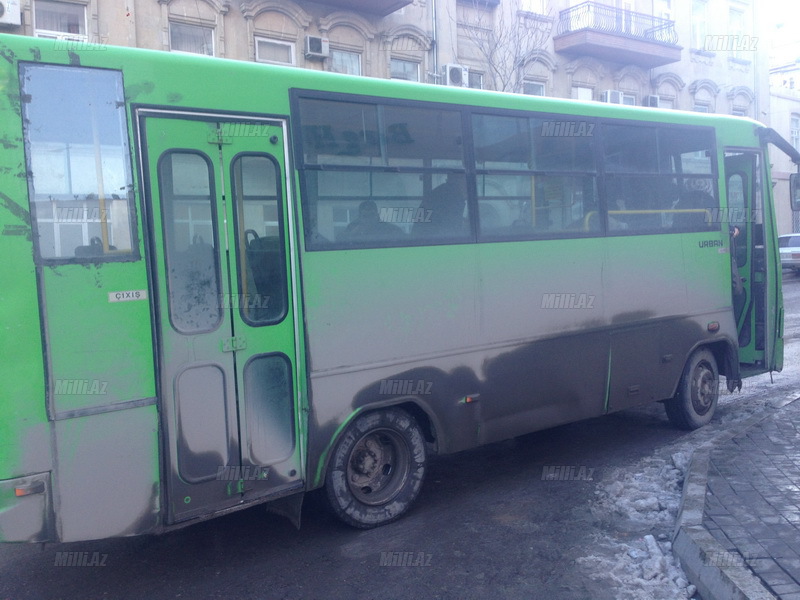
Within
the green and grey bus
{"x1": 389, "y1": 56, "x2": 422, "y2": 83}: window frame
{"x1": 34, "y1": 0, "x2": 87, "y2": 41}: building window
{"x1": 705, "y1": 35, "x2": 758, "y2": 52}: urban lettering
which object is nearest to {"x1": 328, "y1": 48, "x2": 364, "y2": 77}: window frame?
{"x1": 389, "y1": 56, "x2": 422, "y2": 83}: window frame

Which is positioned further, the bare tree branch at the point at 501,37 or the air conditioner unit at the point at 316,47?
the bare tree branch at the point at 501,37

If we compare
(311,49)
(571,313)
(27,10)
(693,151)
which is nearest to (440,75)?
(311,49)

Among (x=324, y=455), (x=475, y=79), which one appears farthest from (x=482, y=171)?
(x=475, y=79)

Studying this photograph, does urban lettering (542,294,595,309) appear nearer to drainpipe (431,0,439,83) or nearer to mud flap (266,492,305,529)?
mud flap (266,492,305,529)

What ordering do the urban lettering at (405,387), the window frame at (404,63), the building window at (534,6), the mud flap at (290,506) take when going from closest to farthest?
1. the mud flap at (290,506)
2. the urban lettering at (405,387)
3. the window frame at (404,63)
4. the building window at (534,6)

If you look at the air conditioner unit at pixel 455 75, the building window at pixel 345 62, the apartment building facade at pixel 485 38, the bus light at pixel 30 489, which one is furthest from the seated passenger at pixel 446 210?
the air conditioner unit at pixel 455 75

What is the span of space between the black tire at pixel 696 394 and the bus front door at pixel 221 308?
4.62 meters

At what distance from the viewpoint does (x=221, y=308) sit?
4.54 m

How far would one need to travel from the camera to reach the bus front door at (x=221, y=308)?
14.2 ft

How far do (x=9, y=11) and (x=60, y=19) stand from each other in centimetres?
124

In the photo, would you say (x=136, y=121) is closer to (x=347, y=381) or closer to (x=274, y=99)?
(x=274, y=99)

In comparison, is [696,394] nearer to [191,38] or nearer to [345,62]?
[191,38]

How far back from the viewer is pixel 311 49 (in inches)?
659

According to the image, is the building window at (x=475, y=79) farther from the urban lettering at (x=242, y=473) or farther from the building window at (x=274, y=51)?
the urban lettering at (x=242, y=473)
